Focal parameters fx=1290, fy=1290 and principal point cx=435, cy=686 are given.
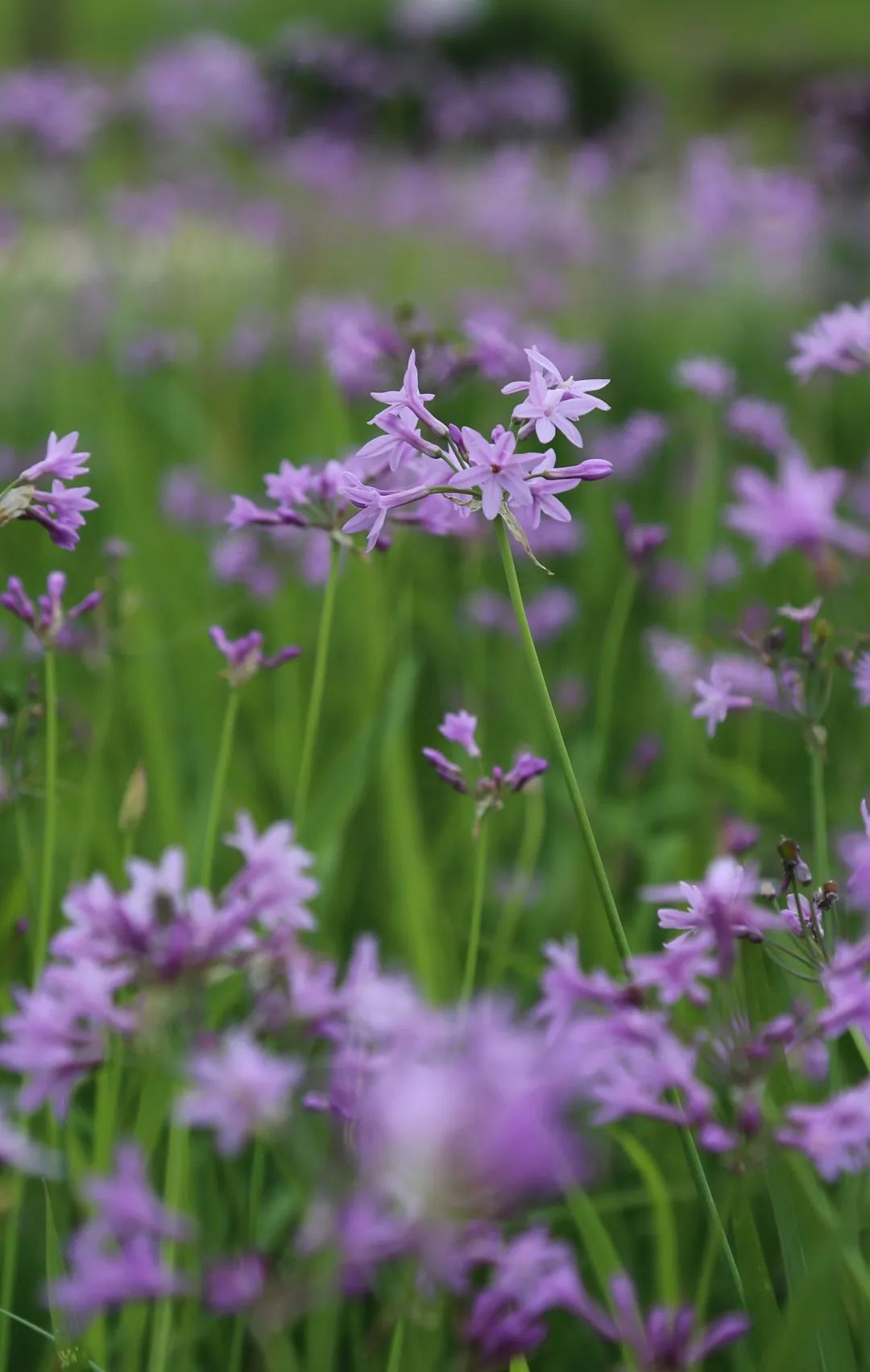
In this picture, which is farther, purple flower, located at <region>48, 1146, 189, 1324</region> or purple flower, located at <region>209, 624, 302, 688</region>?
purple flower, located at <region>209, 624, 302, 688</region>

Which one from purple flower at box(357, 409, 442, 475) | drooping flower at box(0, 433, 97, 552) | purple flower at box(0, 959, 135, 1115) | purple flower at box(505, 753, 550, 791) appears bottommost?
purple flower at box(0, 959, 135, 1115)

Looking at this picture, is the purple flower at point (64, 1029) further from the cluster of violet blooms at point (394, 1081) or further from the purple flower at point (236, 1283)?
the purple flower at point (236, 1283)

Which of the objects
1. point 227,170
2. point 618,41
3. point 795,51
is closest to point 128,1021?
point 227,170

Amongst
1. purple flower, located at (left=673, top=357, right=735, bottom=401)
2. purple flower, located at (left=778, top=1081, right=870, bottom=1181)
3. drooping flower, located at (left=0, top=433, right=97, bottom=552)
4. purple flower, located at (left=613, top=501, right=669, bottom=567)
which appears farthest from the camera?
purple flower, located at (left=673, top=357, right=735, bottom=401)

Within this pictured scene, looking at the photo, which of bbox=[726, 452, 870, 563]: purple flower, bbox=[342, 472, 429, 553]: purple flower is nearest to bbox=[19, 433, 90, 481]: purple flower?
bbox=[342, 472, 429, 553]: purple flower

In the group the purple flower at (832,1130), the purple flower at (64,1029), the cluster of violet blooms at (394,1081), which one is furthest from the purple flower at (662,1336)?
the purple flower at (64,1029)

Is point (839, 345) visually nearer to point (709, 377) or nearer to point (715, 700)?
point (715, 700)

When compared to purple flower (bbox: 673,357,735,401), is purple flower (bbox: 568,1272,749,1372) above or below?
below

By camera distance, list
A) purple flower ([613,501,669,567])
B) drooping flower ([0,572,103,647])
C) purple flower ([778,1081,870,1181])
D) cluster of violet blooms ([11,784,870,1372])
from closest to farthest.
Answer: cluster of violet blooms ([11,784,870,1372]) < purple flower ([778,1081,870,1181]) < drooping flower ([0,572,103,647]) < purple flower ([613,501,669,567])

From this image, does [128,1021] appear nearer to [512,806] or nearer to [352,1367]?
[352,1367]

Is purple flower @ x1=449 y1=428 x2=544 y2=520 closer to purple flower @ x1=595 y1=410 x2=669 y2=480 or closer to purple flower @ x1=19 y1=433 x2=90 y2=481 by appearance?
purple flower @ x1=19 y1=433 x2=90 y2=481
